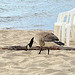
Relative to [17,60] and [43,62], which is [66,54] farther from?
[17,60]

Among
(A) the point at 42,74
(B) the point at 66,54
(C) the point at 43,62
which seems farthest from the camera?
(B) the point at 66,54

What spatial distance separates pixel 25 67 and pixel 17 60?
491 millimetres

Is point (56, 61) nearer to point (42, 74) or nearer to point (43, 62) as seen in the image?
point (43, 62)

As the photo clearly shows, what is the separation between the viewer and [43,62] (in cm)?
405

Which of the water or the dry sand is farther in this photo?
the water

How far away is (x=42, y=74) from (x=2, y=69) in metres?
0.75

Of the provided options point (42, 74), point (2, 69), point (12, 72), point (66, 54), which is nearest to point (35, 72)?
point (42, 74)

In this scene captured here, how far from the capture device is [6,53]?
15.8 ft

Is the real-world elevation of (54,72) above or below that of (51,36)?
below

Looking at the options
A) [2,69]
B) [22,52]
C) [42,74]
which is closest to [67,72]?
[42,74]

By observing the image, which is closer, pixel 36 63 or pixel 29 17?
pixel 36 63

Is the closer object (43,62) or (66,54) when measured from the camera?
(43,62)

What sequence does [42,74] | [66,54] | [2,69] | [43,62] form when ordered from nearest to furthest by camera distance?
[42,74] < [2,69] < [43,62] < [66,54]

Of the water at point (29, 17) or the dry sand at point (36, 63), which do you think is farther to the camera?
the water at point (29, 17)
